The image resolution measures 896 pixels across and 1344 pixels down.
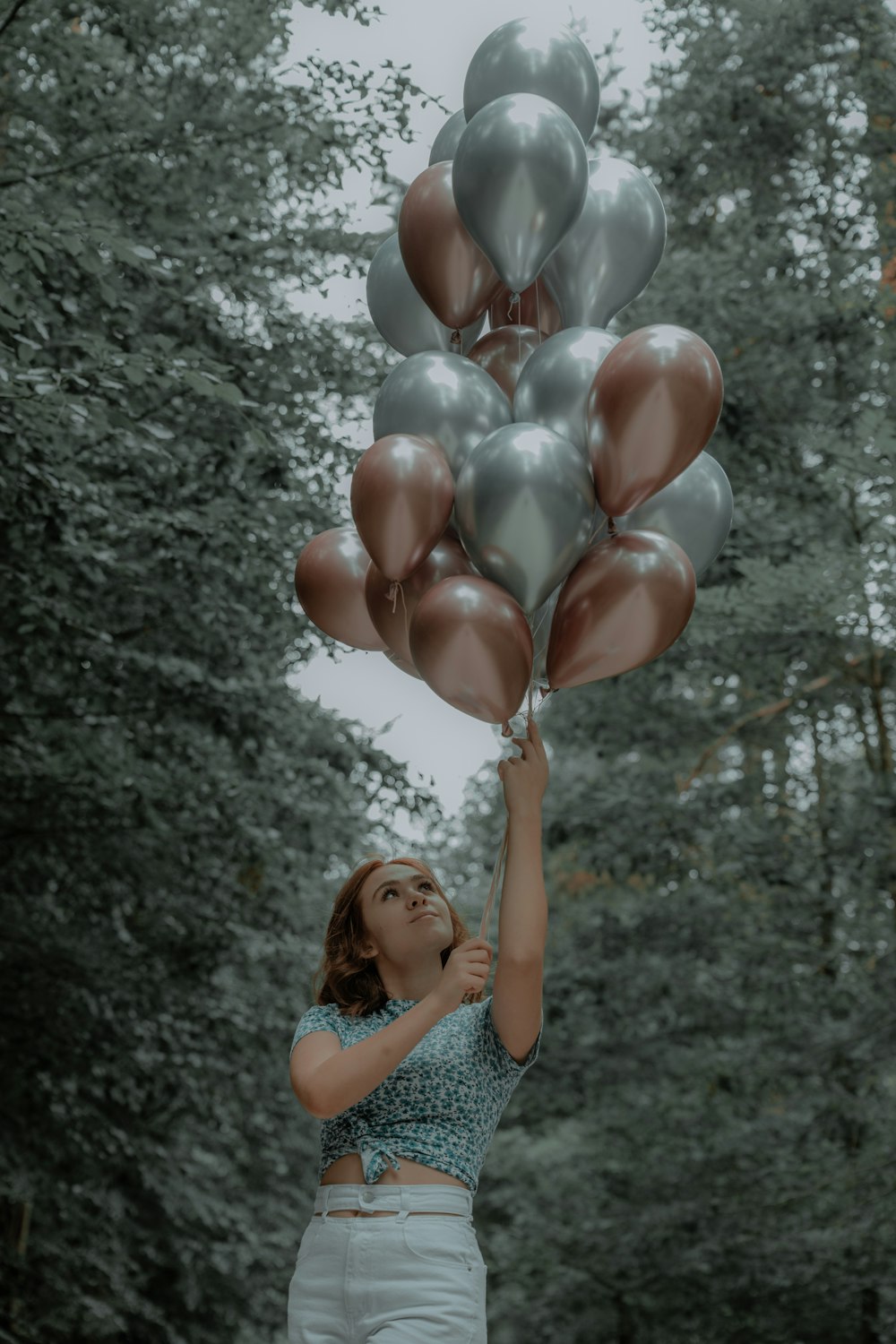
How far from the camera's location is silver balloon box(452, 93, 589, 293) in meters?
2.51

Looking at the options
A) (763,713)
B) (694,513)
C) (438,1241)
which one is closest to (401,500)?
(694,513)

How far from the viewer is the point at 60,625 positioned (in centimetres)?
544

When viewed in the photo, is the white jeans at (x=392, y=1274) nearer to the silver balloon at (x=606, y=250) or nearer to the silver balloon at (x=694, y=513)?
the silver balloon at (x=694, y=513)

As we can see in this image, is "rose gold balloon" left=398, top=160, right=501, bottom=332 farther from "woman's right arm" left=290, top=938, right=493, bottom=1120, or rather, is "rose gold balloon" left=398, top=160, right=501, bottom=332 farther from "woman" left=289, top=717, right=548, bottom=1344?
"woman's right arm" left=290, top=938, right=493, bottom=1120

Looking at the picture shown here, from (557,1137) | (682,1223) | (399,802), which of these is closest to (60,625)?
(399,802)

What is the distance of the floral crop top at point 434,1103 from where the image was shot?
6.76 feet

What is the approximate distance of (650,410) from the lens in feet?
7.42

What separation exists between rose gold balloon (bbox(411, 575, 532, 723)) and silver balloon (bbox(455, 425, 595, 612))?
50mm

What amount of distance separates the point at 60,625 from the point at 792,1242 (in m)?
4.22

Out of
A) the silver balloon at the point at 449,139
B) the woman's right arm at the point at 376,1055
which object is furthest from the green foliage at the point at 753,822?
the woman's right arm at the point at 376,1055

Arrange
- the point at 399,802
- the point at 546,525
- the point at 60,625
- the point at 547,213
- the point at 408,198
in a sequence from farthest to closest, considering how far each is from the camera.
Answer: the point at 399,802
the point at 60,625
the point at 408,198
the point at 547,213
the point at 546,525

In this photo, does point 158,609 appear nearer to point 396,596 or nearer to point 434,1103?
point 396,596

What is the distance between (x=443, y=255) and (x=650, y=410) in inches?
25.0

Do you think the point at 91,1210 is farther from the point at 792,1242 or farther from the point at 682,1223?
the point at 792,1242
